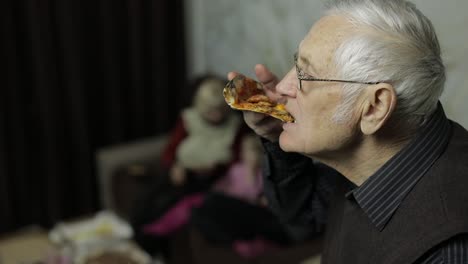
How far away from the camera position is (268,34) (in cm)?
259

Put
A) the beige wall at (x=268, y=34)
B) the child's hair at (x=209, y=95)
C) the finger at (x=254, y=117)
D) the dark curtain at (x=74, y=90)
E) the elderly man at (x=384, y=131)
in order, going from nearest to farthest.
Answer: the elderly man at (x=384, y=131) → the finger at (x=254, y=117) → the beige wall at (x=268, y=34) → the child's hair at (x=209, y=95) → the dark curtain at (x=74, y=90)

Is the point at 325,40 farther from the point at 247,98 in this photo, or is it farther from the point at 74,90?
the point at 74,90

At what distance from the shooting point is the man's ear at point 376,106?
0.91 meters

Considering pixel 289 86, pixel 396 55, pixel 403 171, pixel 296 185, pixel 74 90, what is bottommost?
pixel 74 90

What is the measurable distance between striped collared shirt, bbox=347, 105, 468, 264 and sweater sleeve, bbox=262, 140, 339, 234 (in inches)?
11.2

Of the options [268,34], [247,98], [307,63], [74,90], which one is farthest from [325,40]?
[74,90]

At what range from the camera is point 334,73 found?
0.96 m

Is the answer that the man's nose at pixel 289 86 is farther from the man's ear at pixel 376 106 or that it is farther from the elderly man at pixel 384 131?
the man's ear at pixel 376 106

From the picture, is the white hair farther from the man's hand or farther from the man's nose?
the man's hand

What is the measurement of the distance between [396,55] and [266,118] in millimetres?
374

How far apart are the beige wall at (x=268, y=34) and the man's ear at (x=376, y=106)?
0.72 meters

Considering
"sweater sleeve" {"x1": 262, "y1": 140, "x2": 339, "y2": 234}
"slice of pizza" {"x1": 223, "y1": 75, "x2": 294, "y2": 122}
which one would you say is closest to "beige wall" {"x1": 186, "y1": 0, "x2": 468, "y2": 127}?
"sweater sleeve" {"x1": 262, "y1": 140, "x2": 339, "y2": 234}

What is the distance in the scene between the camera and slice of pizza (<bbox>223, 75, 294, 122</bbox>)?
1151 millimetres

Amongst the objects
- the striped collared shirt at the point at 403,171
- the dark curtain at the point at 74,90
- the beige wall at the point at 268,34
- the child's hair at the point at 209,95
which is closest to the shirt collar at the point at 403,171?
the striped collared shirt at the point at 403,171
